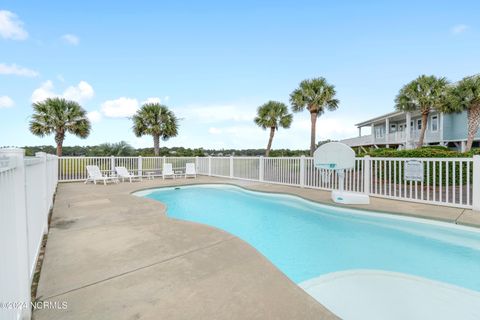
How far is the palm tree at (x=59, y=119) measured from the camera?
12547mm

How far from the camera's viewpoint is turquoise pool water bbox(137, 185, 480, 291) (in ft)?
10.4

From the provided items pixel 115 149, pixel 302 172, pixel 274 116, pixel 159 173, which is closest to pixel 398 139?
pixel 274 116

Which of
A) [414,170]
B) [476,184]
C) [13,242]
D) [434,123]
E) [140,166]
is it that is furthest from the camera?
[434,123]

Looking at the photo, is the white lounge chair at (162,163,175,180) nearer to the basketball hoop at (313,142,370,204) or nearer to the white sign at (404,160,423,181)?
the basketball hoop at (313,142,370,204)

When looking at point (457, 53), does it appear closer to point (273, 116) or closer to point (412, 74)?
point (412, 74)

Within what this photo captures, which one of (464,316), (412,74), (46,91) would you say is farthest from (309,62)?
(46,91)

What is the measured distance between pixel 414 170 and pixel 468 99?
13.2 meters

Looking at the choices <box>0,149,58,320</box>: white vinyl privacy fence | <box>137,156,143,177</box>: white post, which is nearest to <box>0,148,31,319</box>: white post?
<box>0,149,58,320</box>: white vinyl privacy fence

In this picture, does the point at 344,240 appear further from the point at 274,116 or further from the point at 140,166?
the point at 274,116

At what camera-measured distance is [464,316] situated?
7.38ft

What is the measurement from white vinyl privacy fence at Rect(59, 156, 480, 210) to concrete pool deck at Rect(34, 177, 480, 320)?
1.61 meters

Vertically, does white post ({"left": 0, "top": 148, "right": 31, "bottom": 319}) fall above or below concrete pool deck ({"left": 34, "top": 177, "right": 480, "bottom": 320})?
above

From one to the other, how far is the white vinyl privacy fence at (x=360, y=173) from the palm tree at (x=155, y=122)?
3.79 metres

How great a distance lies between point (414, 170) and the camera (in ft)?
18.3
